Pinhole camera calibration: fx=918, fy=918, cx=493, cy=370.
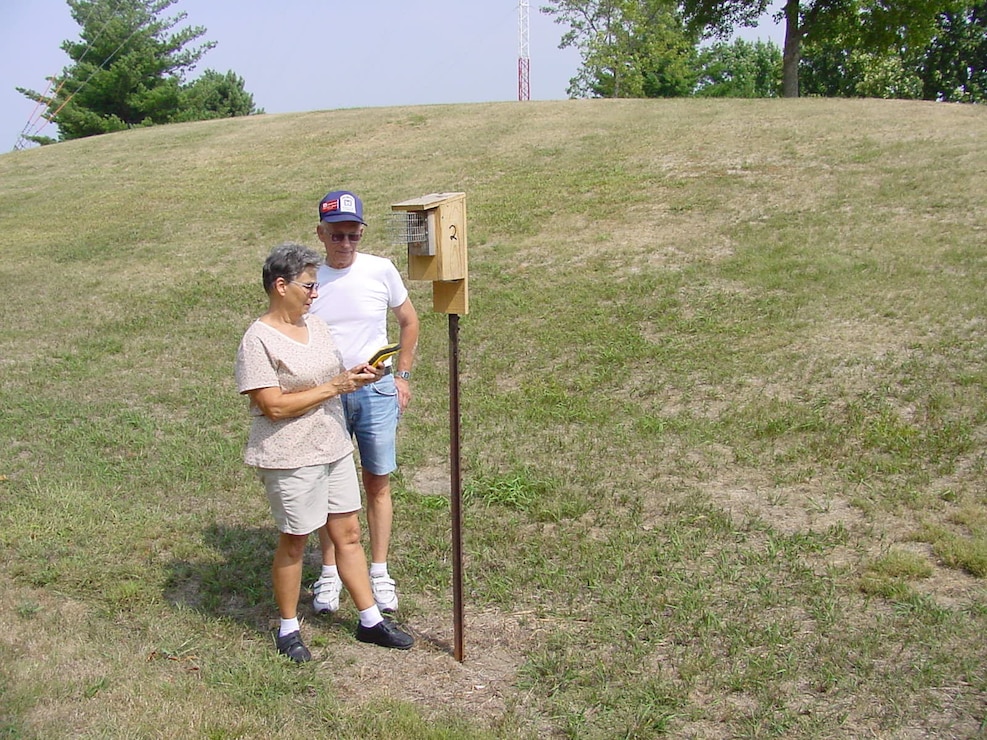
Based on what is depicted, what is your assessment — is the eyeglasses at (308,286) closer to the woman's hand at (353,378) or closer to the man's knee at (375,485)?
the woman's hand at (353,378)

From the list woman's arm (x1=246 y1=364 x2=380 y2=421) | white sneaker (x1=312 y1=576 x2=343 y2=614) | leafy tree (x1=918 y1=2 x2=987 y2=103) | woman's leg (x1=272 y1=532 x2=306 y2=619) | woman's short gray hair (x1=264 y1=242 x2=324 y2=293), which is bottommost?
white sneaker (x1=312 y1=576 x2=343 y2=614)

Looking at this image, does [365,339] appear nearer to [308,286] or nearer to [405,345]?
[405,345]

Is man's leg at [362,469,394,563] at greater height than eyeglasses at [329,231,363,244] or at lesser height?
lesser

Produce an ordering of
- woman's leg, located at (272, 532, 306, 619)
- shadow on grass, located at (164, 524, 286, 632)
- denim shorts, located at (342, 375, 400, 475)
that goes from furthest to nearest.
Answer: shadow on grass, located at (164, 524, 286, 632) → denim shorts, located at (342, 375, 400, 475) → woman's leg, located at (272, 532, 306, 619)

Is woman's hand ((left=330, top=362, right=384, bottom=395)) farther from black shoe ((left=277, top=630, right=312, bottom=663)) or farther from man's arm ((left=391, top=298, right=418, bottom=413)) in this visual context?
black shoe ((left=277, top=630, right=312, bottom=663))

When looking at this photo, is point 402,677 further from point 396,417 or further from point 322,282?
point 322,282

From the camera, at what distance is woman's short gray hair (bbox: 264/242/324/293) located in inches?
129

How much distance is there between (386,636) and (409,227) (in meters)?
1.63

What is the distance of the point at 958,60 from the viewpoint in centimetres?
3678

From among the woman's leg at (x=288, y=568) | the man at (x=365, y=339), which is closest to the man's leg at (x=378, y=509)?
the man at (x=365, y=339)

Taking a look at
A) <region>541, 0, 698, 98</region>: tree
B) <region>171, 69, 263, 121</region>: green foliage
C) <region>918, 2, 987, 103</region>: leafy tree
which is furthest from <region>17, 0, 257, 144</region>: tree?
<region>918, 2, 987, 103</region>: leafy tree

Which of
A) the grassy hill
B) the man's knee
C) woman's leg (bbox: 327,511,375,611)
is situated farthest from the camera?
the man's knee

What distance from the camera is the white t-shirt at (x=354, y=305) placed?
12.1 ft

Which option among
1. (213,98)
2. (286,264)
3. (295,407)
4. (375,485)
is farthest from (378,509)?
(213,98)
